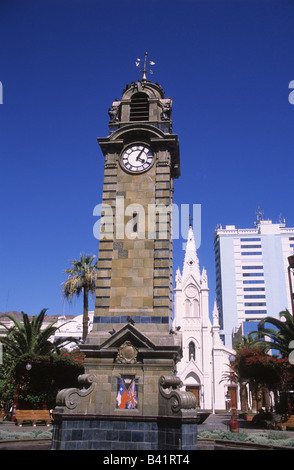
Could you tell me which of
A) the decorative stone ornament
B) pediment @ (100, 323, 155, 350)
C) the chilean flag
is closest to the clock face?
pediment @ (100, 323, 155, 350)

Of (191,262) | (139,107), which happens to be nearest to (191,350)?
(191,262)

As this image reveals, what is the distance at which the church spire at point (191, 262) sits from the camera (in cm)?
8062

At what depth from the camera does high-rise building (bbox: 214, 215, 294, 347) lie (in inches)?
4857

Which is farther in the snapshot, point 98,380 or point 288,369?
point 288,369

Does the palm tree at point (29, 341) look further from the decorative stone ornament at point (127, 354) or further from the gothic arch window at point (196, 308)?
the gothic arch window at point (196, 308)

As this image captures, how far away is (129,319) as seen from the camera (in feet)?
61.1

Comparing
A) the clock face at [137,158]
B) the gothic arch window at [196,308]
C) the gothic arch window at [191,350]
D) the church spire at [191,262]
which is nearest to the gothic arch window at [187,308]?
the gothic arch window at [196,308]

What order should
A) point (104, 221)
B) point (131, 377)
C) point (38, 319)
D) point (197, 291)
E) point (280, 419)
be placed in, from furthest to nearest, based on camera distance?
point (197, 291) → point (38, 319) → point (280, 419) → point (104, 221) → point (131, 377)

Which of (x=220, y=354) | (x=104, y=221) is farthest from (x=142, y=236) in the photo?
(x=220, y=354)

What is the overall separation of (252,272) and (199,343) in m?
57.3

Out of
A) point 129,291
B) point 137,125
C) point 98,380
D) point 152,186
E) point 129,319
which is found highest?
point 137,125

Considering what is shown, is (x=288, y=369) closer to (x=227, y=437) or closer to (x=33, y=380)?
(x=227, y=437)

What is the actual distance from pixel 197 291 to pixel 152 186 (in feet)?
195

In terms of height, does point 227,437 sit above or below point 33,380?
below
